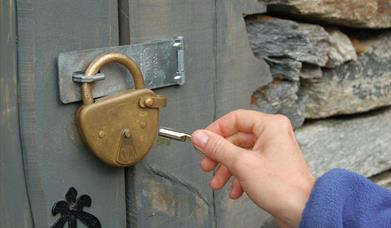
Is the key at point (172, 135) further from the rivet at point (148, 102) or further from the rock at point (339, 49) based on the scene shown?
the rock at point (339, 49)

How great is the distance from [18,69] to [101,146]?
0.48 feet

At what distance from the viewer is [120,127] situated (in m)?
0.90

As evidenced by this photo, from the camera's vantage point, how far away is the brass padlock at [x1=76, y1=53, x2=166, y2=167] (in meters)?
0.87

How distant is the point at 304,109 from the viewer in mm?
1340

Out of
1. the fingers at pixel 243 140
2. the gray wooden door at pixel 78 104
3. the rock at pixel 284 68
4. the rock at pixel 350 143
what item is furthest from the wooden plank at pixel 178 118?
the rock at pixel 350 143

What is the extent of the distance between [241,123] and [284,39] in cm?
35

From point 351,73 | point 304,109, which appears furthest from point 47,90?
point 351,73

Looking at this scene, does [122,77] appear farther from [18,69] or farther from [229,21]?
[229,21]

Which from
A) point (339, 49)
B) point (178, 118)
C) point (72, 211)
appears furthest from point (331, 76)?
point (72, 211)

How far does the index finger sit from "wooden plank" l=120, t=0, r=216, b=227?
99mm

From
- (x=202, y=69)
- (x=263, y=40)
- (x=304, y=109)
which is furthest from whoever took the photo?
(x=304, y=109)

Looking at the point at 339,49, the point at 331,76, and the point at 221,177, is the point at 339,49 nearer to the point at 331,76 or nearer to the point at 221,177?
the point at 331,76

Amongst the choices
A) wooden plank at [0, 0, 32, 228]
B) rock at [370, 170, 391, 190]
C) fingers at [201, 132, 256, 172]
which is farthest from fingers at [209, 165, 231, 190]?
rock at [370, 170, 391, 190]

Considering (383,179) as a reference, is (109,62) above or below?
above
